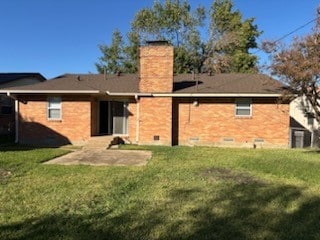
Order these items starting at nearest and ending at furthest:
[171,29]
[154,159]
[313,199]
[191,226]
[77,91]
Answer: [191,226] < [313,199] < [154,159] < [77,91] < [171,29]

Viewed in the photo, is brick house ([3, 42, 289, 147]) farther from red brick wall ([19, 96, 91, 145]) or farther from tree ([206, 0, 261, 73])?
tree ([206, 0, 261, 73])

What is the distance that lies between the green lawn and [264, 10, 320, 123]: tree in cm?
401

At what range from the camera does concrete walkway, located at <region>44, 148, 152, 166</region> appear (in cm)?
1170

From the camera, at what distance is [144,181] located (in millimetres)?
8695

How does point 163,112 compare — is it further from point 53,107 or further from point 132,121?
point 53,107

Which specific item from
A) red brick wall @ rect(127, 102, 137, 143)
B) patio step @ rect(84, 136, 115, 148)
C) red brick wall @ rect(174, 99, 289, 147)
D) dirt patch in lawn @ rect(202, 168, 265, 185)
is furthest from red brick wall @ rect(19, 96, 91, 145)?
dirt patch in lawn @ rect(202, 168, 265, 185)

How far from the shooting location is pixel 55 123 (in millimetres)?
17969

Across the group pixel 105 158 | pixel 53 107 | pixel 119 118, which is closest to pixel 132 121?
pixel 119 118

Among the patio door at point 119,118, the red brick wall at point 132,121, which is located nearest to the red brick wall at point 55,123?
the patio door at point 119,118

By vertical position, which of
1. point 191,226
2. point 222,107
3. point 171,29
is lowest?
point 191,226

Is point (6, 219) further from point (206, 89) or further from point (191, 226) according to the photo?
point (206, 89)

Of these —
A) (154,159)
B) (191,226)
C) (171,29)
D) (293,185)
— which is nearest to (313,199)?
(293,185)

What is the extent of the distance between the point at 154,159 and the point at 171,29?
84.6ft

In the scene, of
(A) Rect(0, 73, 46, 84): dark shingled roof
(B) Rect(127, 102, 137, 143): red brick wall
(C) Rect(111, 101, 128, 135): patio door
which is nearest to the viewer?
(B) Rect(127, 102, 137, 143): red brick wall
